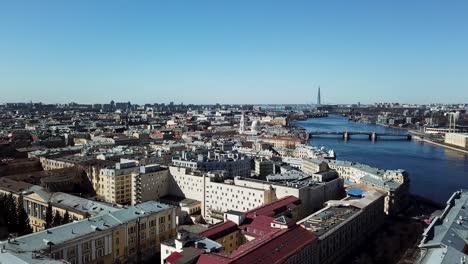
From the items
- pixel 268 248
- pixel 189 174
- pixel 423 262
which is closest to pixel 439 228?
pixel 423 262

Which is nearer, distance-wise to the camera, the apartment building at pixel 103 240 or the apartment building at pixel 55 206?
the apartment building at pixel 103 240

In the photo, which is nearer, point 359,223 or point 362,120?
point 359,223

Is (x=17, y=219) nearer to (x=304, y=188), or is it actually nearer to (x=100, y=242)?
(x=100, y=242)

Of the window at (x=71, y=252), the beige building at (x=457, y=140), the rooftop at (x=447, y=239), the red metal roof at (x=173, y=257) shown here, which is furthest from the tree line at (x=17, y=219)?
the beige building at (x=457, y=140)

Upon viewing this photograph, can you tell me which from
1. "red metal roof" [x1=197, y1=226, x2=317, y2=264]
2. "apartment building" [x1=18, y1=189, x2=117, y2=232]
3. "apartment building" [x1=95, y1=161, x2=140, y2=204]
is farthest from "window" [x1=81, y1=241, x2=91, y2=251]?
"apartment building" [x1=95, y1=161, x2=140, y2=204]

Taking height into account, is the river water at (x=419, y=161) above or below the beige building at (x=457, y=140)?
below

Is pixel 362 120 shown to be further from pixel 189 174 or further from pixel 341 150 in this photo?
pixel 189 174

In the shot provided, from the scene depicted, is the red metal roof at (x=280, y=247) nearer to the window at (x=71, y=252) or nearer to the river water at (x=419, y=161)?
the window at (x=71, y=252)
